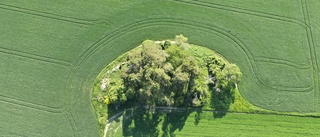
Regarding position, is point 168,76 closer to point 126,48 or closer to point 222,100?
point 126,48

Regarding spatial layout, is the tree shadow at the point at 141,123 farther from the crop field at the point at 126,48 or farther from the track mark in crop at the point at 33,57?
the track mark in crop at the point at 33,57

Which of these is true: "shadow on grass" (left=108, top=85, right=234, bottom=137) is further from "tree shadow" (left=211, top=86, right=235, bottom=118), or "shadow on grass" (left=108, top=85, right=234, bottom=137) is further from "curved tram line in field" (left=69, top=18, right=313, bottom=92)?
"curved tram line in field" (left=69, top=18, right=313, bottom=92)

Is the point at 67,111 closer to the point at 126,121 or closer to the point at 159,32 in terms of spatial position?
the point at 126,121

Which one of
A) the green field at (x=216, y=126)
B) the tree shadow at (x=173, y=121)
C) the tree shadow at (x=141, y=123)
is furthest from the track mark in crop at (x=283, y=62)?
the tree shadow at (x=141, y=123)

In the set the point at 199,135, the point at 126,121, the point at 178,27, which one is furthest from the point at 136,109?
the point at 178,27

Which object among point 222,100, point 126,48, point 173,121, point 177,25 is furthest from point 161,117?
point 177,25

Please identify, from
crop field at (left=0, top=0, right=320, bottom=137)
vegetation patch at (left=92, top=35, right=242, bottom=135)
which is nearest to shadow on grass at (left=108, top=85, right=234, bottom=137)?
vegetation patch at (left=92, top=35, right=242, bottom=135)
